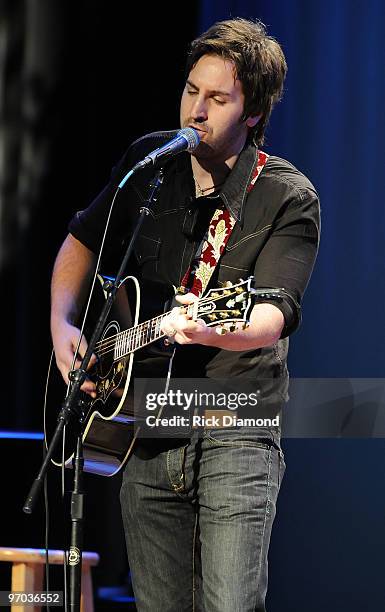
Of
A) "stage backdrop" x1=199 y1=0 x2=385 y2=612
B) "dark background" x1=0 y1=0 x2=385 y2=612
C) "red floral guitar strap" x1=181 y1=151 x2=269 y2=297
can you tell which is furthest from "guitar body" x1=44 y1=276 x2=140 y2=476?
"stage backdrop" x1=199 y1=0 x2=385 y2=612

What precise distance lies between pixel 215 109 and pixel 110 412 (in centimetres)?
84

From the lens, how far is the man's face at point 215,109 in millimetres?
2588

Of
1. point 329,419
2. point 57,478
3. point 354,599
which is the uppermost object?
point 329,419

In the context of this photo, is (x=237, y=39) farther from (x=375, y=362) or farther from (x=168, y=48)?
(x=168, y=48)

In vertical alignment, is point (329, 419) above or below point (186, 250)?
below

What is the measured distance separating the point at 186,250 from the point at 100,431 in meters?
0.53

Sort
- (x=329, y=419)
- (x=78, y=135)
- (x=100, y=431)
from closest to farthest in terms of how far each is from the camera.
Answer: (x=100, y=431) → (x=329, y=419) → (x=78, y=135)

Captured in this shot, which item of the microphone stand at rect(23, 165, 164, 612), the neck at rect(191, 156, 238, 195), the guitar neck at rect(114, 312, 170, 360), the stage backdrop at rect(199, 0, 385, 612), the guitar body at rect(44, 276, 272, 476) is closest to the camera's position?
the microphone stand at rect(23, 165, 164, 612)

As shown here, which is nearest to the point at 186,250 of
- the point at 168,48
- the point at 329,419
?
the point at 329,419

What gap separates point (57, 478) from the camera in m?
3.86

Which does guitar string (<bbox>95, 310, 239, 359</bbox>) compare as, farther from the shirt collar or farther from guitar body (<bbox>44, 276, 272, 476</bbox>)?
the shirt collar

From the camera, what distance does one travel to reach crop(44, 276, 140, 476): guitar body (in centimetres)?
256

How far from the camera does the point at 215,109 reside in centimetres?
262

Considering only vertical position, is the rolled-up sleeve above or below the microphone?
below
